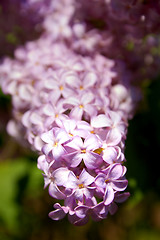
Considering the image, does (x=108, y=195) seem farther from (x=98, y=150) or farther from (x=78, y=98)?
(x=78, y=98)

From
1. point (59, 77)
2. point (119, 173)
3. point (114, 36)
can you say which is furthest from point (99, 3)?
point (119, 173)

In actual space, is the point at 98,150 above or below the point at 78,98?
below

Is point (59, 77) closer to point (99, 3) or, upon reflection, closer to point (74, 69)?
point (74, 69)

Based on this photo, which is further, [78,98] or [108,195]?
[78,98]

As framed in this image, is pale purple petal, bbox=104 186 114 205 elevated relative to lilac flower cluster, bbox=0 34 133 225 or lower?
lower

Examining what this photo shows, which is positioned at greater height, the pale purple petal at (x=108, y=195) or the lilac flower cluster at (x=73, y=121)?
the lilac flower cluster at (x=73, y=121)

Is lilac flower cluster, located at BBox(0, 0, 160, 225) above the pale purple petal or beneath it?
above

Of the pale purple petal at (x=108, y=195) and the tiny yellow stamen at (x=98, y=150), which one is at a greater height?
the tiny yellow stamen at (x=98, y=150)

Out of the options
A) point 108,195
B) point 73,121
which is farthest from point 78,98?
point 108,195
